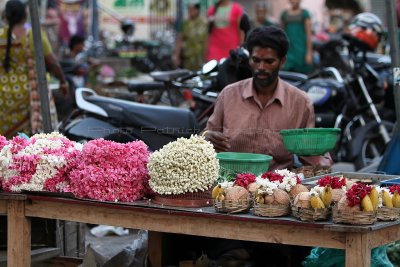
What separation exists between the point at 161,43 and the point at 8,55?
1298 cm

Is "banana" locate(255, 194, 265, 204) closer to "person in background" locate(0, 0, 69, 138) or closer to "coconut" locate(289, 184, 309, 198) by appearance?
"coconut" locate(289, 184, 309, 198)

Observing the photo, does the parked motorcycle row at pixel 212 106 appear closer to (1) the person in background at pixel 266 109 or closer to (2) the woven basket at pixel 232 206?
(1) the person in background at pixel 266 109

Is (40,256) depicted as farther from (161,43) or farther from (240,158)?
(161,43)

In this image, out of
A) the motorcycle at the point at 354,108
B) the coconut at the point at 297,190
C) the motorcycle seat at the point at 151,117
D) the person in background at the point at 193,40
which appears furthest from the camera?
the person in background at the point at 193,40

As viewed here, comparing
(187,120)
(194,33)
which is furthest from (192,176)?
(194,33)

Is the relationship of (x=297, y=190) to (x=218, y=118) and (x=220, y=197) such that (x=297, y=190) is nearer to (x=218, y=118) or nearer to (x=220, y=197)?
(x=220, y=197)

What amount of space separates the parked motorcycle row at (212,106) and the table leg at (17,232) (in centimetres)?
152

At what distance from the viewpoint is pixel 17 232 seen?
4289 mm

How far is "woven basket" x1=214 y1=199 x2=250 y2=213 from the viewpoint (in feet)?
12.4

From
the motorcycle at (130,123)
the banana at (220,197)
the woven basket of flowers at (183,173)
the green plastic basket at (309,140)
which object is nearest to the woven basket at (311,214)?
the banana at (220,197)

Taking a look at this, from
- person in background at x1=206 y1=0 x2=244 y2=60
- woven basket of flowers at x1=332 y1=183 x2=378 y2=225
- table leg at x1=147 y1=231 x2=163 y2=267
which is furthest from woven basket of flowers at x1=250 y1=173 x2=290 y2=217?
person in background at x1=206 y1=0 x2=244 y2=60

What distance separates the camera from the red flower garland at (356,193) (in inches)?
139

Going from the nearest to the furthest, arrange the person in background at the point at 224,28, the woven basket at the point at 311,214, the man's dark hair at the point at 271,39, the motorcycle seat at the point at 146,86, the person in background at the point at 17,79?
1. the woven basket at the point at 311,214
2. the man's dark hair at the point at 271,39
3. the person in background at the point at 17,79
4. the motorcycle seat at the point at 146,86
5. the person in background at the point at 224,28

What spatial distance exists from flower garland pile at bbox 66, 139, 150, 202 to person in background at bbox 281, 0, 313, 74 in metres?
6.87
